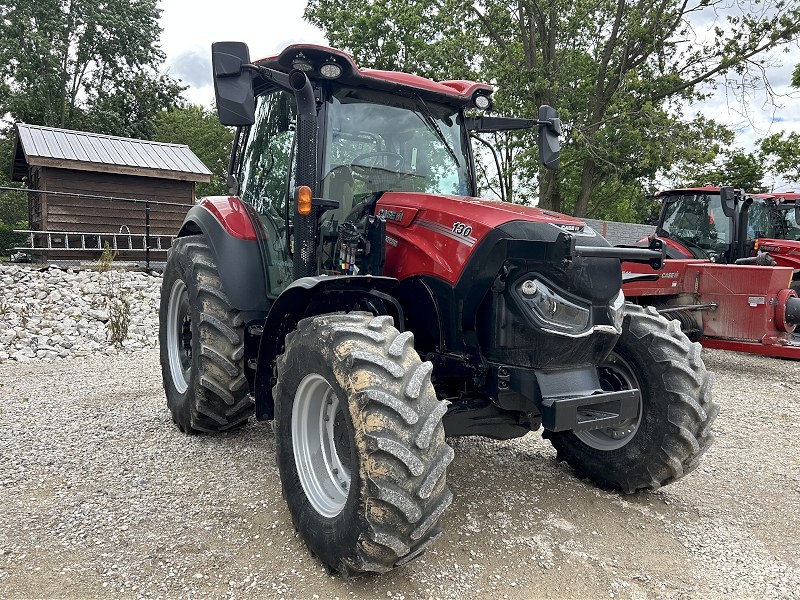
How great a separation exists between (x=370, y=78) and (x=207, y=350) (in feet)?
6.56

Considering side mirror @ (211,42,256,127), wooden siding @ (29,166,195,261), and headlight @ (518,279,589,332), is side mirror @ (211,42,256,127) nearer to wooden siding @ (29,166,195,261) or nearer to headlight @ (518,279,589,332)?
headlight @ (518,279,589,332)

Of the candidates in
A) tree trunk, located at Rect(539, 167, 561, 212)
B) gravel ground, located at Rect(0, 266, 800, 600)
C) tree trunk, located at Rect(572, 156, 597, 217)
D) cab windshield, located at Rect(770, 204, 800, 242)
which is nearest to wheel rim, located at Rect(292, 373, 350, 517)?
gravel ground, located at Rect(0, 266, 800, 600)

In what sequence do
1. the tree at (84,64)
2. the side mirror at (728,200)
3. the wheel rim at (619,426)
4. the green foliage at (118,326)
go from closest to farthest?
the wheel rim at (619,426)
the green foliage at (118,326)
the side mirror at (728,200)
the tree at (84,64)

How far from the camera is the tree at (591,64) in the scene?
50.6 feet

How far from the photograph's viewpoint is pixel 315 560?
287 cm

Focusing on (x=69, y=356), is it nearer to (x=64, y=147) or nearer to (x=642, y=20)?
(x=64, y=147)

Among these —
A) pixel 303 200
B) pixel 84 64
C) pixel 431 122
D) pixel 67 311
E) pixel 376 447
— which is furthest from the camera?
pixel 84 64

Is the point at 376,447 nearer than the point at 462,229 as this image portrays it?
Yes

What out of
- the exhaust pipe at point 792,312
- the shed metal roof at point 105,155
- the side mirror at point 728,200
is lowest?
the exhaust pipe at point 792,312

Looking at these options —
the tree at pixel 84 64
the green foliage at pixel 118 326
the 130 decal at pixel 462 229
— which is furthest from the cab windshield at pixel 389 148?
the tree at pixel 84 64

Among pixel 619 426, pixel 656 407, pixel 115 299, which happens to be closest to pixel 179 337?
pixel 619 426

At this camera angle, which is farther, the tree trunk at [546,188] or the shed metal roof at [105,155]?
the tree trunk at [546,188]

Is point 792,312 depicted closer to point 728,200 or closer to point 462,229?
point 728,200

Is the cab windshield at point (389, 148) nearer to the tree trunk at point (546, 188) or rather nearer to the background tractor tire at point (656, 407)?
the background tractor tire at point (656, 407)
